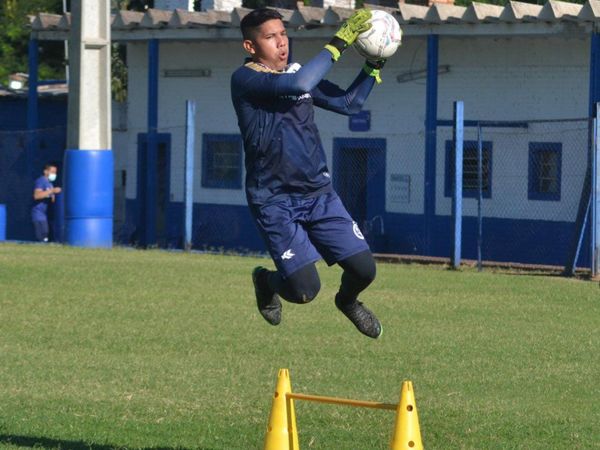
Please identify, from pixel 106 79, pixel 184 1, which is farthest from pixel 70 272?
pixel 184 1

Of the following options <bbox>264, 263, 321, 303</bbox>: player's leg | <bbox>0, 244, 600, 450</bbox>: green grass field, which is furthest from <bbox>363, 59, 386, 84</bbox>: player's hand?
<bbox>0, 244, 600, 450</bbox>: green grass field

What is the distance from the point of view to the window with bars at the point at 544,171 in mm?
25422

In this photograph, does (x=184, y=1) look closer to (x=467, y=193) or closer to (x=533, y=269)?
(x=467, y=193)

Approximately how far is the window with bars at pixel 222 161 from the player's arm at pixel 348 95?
21.4 m

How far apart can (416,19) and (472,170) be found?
309 centimetres

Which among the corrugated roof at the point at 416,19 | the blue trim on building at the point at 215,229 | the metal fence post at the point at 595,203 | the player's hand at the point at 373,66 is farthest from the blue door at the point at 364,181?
the player's hand at the point at 373,66

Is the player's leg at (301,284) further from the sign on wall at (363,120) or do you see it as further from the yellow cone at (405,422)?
the sign on wall at (363,120)

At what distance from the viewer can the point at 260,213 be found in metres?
8.35

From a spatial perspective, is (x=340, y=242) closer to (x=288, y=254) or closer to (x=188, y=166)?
(x=288, y=254)

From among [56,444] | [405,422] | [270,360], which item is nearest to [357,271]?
[405,422]

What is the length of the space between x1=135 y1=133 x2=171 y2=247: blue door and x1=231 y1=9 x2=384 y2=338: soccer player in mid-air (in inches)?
838

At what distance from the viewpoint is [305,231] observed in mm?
8422

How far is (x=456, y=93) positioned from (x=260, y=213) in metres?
19.0

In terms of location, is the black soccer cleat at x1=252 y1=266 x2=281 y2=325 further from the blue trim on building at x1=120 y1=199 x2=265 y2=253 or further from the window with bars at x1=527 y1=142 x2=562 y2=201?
the blue trim on building at x1=120 y1=199 x2=265 y2=253
